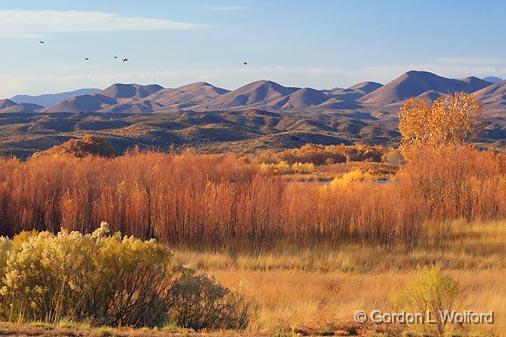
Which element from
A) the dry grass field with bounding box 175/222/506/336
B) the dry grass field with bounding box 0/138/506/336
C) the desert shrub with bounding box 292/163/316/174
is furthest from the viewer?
the desert shrub with bounding box 292/163/316/174

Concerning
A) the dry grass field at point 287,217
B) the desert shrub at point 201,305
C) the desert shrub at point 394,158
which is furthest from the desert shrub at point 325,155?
the desert shrub at point 201,305

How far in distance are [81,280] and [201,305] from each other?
1.65 m

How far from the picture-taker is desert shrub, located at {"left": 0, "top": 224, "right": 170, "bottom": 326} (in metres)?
9.16

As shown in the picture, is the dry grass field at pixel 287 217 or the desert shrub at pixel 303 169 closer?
the dry grass field at pixel 287 217

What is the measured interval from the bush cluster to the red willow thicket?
7754mm

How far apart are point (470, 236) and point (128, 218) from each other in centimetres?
877

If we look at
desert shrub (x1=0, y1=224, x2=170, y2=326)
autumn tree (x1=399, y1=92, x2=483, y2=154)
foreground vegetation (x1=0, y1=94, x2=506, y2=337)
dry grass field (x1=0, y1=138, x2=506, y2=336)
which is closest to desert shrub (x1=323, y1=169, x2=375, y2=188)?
dry grass field (x1=0, y1=138, x2=506, y2=336)

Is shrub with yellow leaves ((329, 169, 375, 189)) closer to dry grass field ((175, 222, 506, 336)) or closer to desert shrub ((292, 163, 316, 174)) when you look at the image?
dry grass field ((175, 222, 506, 336))

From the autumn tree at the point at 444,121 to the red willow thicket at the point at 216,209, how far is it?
13.5 meters

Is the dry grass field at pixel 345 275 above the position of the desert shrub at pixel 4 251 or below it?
below

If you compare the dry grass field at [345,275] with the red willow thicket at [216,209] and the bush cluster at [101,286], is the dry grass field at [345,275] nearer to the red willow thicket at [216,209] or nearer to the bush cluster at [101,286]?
the red willow thicket at [216,209]

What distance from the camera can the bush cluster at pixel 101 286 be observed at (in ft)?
30.1

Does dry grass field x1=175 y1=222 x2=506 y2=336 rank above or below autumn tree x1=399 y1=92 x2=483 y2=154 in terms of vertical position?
below

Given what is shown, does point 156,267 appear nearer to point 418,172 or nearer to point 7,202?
point 7,202
